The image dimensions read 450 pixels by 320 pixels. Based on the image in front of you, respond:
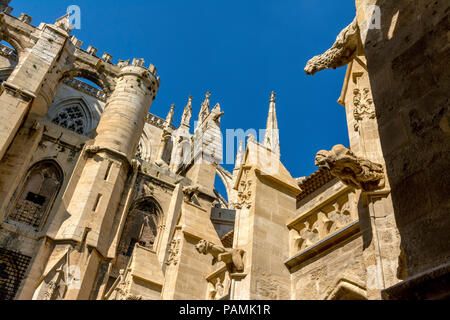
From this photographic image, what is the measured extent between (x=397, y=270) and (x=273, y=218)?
335 centimetres

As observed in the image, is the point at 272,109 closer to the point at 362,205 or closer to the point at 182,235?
the point at 182,235

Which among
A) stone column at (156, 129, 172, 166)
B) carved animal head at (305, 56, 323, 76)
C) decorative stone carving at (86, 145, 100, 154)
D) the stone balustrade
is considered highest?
the stone balustrade

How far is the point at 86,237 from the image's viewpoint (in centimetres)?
1462

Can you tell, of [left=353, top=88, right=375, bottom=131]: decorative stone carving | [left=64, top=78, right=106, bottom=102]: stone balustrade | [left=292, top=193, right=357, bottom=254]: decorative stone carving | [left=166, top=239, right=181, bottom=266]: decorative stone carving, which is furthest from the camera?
[left=64, top=78, right=106, bottom=102]: stone balustrade

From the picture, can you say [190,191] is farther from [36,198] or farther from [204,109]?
[204,109]

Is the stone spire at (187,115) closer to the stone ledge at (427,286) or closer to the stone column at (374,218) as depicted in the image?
the stone column at (374,218)

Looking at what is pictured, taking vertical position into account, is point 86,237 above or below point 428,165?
above

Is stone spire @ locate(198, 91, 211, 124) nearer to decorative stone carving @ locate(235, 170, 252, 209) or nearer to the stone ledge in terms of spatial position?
decorative stone carving @ locate(235, 170, 252, 209)

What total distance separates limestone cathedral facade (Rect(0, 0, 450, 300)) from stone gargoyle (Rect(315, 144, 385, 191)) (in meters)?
0.01

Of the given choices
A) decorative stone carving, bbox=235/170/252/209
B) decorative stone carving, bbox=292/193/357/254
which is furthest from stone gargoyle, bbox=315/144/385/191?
decorative stone carving, bbox=235/170/252/209

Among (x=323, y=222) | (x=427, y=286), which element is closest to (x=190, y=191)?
(x=323, y=222)

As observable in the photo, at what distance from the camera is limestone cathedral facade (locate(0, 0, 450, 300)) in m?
3.74

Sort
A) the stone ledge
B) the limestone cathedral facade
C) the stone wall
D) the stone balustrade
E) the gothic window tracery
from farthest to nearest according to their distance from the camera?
the stone balustrade < the gothic window tracery < the limestone cathedral facade < the stone wall < the stone ledge
